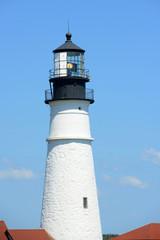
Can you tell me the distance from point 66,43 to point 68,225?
11419 mm

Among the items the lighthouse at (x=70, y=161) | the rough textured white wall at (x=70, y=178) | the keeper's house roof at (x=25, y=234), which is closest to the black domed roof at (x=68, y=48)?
the lighthouse at (x=70, y=161)

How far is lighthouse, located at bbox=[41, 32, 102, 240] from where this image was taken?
4038 centimetres

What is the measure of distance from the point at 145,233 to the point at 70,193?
508cm

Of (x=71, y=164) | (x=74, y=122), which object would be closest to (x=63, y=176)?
(x=71, y=164)

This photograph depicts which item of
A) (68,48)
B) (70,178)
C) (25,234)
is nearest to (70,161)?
(70,178)

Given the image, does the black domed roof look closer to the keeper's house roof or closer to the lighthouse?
the lighthouse

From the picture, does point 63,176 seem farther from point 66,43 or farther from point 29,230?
point 66,43

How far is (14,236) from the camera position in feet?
132

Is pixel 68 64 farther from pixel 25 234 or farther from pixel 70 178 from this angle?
pixel 25 234

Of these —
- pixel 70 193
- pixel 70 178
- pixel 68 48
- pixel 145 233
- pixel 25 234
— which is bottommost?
pixel 145 233

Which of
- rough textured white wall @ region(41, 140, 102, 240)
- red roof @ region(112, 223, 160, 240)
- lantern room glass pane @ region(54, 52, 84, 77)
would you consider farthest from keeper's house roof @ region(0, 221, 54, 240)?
lantern room glass pane @ region(54, 52, 84, 77)

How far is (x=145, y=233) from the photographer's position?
40031mm

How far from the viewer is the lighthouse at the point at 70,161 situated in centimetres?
4038

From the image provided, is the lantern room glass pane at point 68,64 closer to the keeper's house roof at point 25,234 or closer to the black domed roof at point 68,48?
the black domed roof at point 68,48
